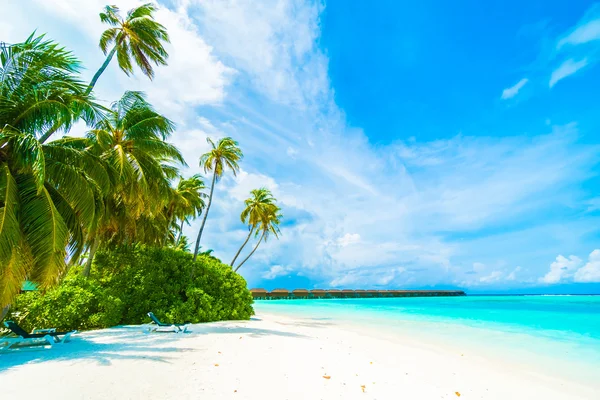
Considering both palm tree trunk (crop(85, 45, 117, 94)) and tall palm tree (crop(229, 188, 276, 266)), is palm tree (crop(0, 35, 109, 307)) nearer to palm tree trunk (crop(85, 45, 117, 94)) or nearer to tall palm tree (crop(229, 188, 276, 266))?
palm tree trunk (crop(85, 45, 117, 94))

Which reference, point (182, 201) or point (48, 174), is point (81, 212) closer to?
point (48, 174)

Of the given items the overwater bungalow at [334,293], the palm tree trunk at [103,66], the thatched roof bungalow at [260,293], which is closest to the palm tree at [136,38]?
the palm tree trunk at [103,66]

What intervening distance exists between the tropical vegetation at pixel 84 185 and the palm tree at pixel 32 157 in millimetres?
21

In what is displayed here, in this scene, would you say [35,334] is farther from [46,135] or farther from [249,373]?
[249,373]

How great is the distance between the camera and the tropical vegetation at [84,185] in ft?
21.4

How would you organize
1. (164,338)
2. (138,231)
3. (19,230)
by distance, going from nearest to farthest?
(19,230) < (164,338) < (138,231)

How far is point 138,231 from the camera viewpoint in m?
14.4

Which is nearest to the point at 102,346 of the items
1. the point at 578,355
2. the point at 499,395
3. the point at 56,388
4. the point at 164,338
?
the point at 164,338

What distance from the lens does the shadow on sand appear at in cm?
615

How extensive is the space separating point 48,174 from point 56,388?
4.63 m

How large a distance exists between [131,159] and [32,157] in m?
4.29

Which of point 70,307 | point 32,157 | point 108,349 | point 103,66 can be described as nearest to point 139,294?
point 70,307

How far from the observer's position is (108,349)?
702 cm

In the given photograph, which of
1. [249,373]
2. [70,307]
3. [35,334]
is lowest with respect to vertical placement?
[249,373]
